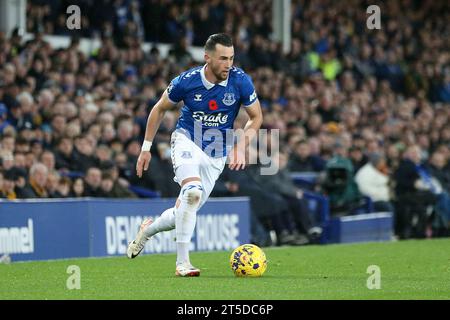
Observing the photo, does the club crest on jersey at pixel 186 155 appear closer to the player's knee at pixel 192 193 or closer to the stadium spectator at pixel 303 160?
the player's knee at pixel 192 193

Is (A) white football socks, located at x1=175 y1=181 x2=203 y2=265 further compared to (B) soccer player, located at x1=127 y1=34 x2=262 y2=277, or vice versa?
(B) soccer player, located at x1=127 y1=34 x2=262 y2=277

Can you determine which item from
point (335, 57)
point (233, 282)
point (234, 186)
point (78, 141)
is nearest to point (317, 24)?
point (335, 57)

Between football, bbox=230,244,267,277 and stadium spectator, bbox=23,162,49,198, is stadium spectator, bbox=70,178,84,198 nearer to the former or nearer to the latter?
stadium spectator, bbox=23,162,49,198

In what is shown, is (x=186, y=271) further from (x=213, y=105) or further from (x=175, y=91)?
(x=175, y=91)

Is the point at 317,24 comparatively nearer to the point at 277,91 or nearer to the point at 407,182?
the point at 277,91

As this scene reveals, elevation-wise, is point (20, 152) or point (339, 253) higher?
point (20, 152)

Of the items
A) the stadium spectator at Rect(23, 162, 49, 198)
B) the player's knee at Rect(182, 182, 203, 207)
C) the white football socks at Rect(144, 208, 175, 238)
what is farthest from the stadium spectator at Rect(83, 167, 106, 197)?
the player's knee at Rect(182, 182, 203, 207)

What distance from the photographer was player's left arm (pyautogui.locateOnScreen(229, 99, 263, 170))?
11047mm

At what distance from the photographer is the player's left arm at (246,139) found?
1105 cm

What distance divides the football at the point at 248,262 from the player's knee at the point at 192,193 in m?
0.74

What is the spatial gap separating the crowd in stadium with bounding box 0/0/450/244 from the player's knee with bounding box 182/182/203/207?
5.26 metres

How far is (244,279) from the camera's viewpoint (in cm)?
1106
